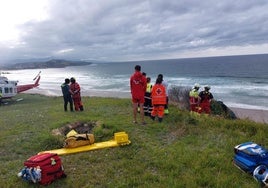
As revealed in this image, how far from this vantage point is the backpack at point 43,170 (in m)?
5.72

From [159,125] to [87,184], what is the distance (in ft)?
14.7

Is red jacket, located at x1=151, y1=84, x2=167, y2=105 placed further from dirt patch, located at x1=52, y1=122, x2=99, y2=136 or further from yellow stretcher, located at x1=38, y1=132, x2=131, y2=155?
yellow stretcher, located at x1=38, y1=132, x2=131, y2=155

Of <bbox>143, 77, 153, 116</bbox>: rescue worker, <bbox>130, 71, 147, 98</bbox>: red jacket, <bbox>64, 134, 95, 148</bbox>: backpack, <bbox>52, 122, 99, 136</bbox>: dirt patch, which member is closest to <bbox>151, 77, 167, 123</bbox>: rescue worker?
<bbox>130, 71, 147, 98</bbox>: red jacket

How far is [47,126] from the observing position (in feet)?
34.9

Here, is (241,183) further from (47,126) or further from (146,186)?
(47,126)

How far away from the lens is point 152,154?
7.10m

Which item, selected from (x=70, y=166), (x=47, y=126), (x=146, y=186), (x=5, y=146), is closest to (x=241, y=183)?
(x=146, y=186)

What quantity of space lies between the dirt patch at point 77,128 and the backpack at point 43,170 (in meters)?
3.57

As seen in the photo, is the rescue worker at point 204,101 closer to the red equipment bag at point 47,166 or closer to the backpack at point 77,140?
the backpack at point 77,140

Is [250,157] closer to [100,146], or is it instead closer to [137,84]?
[100,146]

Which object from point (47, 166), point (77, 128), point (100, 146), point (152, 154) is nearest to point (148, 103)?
point (77, 128)

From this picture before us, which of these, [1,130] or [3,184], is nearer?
[3,184]

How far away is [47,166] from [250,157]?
4.17 meters

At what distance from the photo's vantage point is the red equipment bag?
18.9ft
